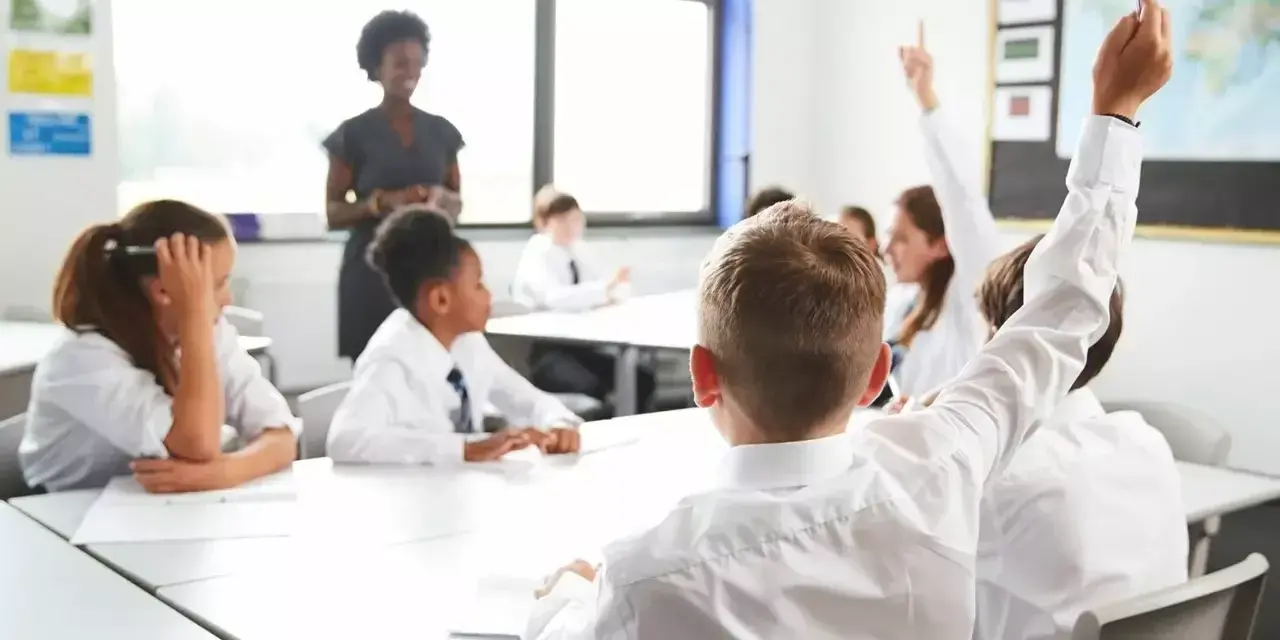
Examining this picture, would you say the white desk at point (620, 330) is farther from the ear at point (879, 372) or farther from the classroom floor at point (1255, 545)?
the ear at point (879, 372)

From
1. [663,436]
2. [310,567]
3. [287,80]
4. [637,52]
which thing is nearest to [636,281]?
[637,52]

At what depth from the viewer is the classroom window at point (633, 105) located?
19.8 feet

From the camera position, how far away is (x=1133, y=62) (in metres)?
Result: 1.34

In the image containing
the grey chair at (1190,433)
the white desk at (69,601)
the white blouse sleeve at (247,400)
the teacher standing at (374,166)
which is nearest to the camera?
the white desk at (69,601)

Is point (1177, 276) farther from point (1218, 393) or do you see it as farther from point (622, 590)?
point (622, 590)

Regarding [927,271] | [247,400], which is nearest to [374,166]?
[247,400]

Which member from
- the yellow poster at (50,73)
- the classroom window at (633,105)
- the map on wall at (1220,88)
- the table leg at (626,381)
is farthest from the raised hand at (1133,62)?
the classroom window at (633,105)

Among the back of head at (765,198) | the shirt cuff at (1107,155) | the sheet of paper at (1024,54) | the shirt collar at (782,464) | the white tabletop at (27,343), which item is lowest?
the white tabletop at (27,343)

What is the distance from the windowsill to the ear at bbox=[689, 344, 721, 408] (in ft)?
12.9

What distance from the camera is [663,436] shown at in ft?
8.74

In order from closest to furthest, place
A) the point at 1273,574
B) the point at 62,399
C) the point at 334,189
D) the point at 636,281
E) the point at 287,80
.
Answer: the point at 62,399 → the point at 1273,574 → the point at 334,189 → the point at 287,80 → the point at 636,281

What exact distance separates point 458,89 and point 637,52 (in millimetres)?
1225

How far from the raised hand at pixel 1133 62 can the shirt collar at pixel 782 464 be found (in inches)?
21.2

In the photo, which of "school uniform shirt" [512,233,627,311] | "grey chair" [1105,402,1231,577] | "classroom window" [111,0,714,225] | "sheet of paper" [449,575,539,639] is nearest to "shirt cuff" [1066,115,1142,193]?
"sheet of paper" [449,575,539,639]
